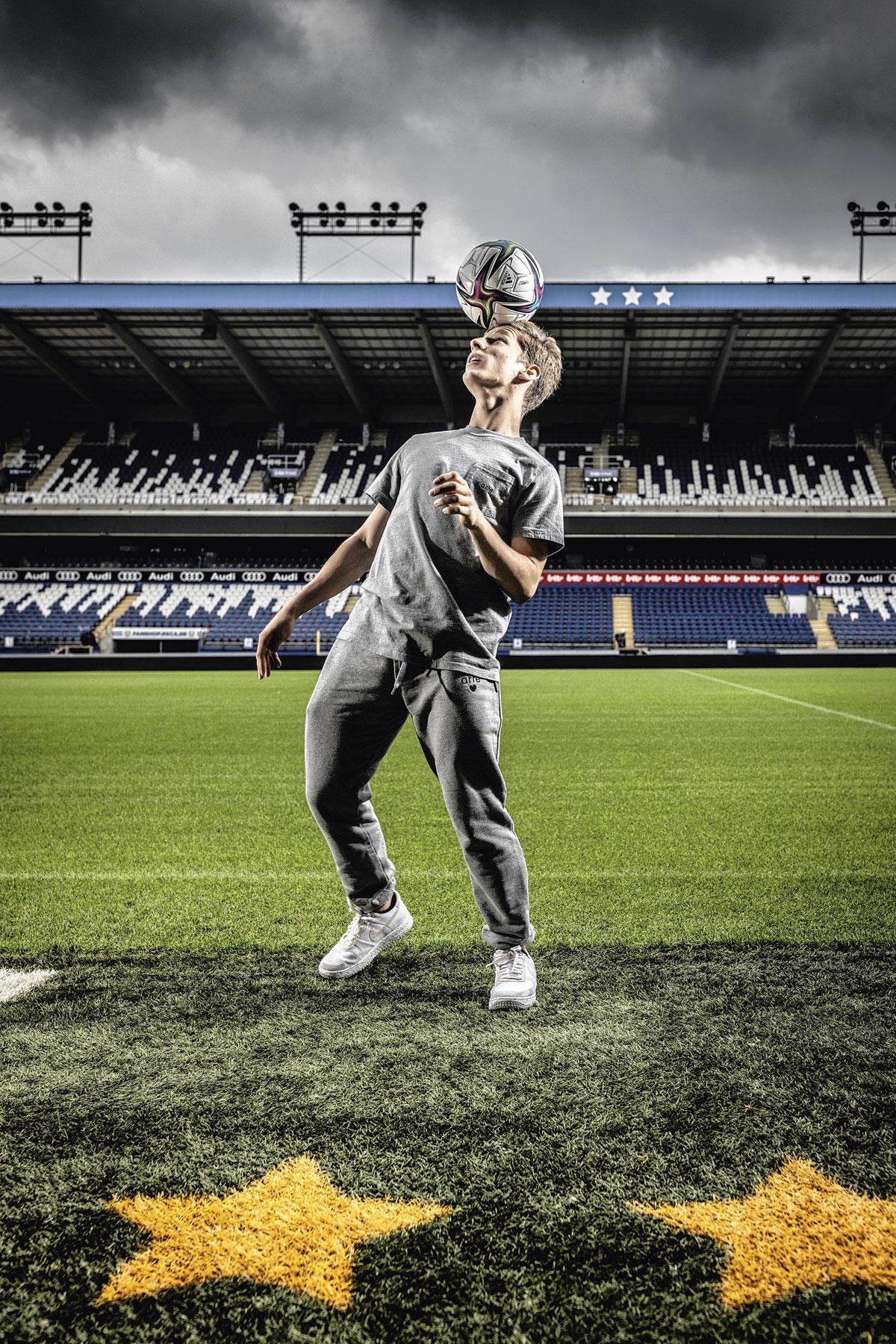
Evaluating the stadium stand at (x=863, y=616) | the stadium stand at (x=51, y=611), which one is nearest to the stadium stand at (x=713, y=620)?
the stadium stand at (x=863, y=616)

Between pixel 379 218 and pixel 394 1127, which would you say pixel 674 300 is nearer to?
pixel 379 218

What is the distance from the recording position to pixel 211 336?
98.3 ft

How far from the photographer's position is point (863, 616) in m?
31.4

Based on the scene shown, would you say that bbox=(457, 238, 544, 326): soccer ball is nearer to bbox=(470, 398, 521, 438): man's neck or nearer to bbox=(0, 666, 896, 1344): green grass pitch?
bbox=(470, 398, 521, 438): man's neck

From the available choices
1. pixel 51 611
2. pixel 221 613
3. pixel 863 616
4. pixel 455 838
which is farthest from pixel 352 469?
pixel 455 838

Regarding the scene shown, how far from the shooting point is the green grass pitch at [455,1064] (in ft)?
3.92

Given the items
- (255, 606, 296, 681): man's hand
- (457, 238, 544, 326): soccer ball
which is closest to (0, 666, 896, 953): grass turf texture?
(255, 606, 296, 681): man's hand

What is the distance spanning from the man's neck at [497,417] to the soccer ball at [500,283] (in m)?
0.28

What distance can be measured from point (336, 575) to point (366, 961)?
113 cm

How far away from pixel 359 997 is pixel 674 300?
2889cm

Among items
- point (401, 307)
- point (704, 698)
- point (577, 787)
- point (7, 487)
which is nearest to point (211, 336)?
point (401, 307)

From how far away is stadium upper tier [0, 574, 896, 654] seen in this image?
30312 millimetres

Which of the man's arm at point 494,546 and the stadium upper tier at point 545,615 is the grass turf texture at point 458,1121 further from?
the stadium upper tier at point 545,615

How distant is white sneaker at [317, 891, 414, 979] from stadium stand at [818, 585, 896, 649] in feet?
99.3
